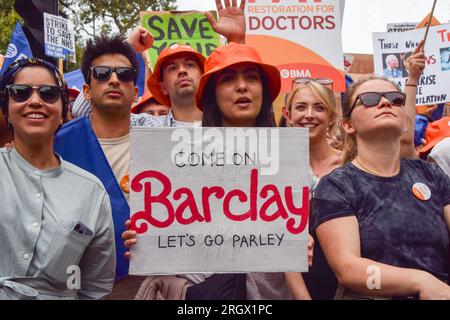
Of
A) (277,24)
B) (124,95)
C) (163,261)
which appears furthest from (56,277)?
(277,24)

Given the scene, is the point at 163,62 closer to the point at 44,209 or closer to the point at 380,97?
the point at 380,97

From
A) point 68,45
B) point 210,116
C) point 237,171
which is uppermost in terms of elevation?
point 68,45

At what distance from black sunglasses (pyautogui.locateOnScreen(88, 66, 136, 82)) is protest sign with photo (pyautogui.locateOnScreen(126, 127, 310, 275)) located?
929 millimetres

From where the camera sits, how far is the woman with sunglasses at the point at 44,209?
8.49ft

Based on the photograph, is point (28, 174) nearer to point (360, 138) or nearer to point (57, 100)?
point (57, 100)

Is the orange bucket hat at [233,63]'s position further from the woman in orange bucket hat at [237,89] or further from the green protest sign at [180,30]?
the green protest sign at [180,30]

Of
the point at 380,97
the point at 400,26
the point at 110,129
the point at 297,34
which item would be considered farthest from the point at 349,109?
the point at 400,26

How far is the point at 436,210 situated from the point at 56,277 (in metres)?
1.58

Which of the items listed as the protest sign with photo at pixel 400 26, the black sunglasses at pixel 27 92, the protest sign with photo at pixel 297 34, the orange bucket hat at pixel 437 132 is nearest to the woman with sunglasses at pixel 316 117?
the orange bucket hat at pixel 437 132

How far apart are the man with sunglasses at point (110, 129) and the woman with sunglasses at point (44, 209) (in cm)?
27

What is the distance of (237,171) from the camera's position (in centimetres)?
282

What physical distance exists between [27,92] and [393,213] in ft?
5.24

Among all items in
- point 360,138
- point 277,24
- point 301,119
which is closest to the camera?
point 360,138

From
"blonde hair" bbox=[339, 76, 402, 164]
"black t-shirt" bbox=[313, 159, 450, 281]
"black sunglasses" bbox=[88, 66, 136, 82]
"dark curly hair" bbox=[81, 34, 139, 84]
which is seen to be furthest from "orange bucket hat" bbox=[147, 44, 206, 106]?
"black t-shirt" bbox=[313, 159, 450, 281]
